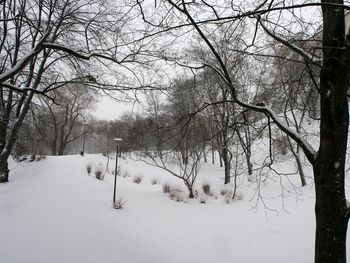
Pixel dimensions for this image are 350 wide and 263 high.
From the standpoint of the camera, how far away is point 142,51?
15.8ft

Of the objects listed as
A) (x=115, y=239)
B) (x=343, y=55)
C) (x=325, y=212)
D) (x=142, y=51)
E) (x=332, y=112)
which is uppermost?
(x=142, y=51)

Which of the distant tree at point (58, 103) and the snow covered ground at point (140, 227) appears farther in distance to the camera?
the distant tree at point (58, 103)

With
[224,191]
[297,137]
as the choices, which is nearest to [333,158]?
[297,137]

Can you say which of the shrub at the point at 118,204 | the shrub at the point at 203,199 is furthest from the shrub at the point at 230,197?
the shrub at the point at 118,204

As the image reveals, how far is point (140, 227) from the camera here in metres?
7.96

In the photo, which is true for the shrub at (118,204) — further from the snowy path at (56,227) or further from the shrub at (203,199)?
the shrub at (203,199)

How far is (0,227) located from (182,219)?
15.5 feet

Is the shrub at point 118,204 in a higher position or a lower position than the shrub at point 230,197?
lower

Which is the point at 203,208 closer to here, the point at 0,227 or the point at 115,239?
the point at 115,239

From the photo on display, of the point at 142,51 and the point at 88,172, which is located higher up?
the point at 142,51

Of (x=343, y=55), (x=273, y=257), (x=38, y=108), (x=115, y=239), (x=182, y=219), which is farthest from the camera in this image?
(x=38, y=108)

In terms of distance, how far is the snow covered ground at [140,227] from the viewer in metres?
5.91

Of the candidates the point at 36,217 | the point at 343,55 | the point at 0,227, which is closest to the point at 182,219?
the point at 36,217

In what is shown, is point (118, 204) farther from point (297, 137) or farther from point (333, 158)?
point (333, 158)
